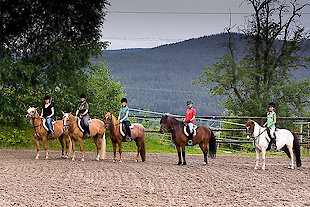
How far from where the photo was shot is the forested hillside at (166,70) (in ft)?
200

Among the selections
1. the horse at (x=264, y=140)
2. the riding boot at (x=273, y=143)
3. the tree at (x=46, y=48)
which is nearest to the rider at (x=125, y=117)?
the horse at (x=264, y=140)

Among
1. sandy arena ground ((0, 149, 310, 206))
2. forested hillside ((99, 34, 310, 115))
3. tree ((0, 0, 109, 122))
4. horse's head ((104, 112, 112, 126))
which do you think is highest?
forested hillside ((99, 34, 310, 115))

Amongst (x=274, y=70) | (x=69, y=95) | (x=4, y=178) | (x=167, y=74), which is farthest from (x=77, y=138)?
(x=167, y=74)

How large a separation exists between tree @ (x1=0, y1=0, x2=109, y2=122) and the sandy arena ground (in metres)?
7.70

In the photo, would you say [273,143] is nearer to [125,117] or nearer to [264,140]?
[264,140]

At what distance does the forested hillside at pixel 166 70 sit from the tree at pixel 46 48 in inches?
1344

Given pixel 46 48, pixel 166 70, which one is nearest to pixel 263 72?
pixel 46 48

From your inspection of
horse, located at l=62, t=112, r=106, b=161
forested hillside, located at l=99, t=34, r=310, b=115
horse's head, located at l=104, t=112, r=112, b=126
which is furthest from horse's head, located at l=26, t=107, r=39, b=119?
forested hillside, located at l=99, t=34, r=310, b=115

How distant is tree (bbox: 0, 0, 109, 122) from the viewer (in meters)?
21.0

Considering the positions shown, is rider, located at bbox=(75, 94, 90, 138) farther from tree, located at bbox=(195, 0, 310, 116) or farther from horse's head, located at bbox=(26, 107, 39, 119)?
tree, located at bbox=(195, 0, 310, 116)

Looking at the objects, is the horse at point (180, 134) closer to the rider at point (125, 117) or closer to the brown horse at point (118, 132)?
the brown horse at point (118, 132)

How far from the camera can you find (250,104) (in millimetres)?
29375

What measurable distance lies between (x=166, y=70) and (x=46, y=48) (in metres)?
49.9

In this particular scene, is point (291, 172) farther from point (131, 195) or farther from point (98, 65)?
point (98, 65)
